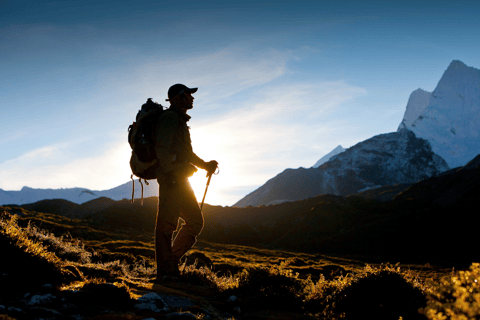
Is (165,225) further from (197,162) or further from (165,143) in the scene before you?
(165,143)

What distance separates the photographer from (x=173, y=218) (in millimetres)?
4977

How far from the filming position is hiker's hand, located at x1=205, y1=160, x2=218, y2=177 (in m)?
5.65

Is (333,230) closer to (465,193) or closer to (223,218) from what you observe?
(223,218)

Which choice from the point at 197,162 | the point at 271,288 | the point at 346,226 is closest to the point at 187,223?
the point at 197,162

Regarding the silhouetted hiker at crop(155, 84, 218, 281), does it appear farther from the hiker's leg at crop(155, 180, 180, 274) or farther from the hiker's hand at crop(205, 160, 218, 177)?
the hiker's hand at crop(205, 160, 218, 177)

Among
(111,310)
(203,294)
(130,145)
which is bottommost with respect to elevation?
(203,294)

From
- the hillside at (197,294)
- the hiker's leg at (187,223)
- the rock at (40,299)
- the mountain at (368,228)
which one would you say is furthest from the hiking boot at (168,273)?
the mountain at (368,228)

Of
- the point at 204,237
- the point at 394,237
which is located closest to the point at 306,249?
the point at 394,237

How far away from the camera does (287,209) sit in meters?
91.9

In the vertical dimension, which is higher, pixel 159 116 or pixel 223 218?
pixel 159 116

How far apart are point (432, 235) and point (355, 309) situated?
201 ft

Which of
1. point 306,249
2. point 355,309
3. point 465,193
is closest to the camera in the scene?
point 355,309

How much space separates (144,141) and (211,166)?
1438mm

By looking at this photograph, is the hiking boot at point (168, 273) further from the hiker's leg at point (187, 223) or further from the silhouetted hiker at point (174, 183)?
the hiker's leg at point (187, 223)
